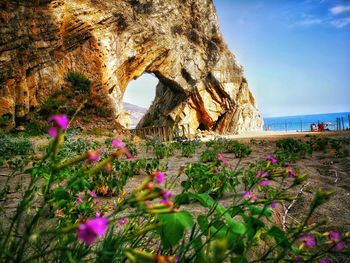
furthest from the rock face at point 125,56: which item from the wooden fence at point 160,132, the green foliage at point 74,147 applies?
the green foliage at point 74,147

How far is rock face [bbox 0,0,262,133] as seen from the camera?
1443 centimetres

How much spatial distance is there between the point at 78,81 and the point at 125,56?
4.45m

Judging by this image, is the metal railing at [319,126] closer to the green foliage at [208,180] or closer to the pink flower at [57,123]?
the green foliage at [208,180]

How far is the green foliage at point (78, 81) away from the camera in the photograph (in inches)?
629

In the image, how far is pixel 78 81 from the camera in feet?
52.6

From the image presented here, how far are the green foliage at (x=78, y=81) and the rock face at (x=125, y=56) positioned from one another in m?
0.38

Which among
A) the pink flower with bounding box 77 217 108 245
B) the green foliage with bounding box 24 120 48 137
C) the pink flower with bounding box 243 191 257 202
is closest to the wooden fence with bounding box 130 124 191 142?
the green foliage with bounding box 24 120 48 137

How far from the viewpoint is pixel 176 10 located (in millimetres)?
23703

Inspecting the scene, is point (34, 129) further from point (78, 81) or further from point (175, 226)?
point (175, 226)

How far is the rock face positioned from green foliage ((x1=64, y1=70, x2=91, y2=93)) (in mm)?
379

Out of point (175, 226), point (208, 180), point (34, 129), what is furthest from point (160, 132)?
point (175, 226)

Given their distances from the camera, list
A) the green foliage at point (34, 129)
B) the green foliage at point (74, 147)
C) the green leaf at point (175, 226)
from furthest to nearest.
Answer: the green foliage at point (34, 129) → the green foliage at point (74, 147) → the green leaf at point (175, 226)

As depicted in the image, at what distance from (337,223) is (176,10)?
79.5 feet

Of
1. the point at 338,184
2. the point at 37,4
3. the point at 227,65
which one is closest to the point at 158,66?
the point at 227,65
